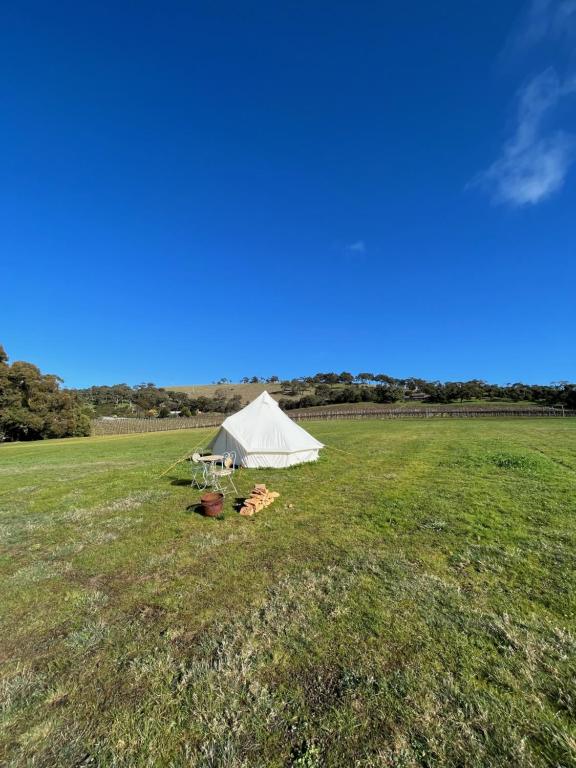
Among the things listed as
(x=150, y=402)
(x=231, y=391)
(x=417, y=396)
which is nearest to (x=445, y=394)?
(x=417, y=396)

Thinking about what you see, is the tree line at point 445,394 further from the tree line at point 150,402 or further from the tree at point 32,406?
the tree at point 32,406

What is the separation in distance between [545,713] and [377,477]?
9580mm

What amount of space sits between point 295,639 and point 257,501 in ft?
17.6

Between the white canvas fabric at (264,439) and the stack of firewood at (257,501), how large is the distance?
4538 millimetres

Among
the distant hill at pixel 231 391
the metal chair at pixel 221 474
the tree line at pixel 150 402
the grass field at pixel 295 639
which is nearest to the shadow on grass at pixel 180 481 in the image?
the metal chair at pixel 221 474

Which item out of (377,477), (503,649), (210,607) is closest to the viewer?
(503,649)

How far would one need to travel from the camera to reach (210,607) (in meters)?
4.77

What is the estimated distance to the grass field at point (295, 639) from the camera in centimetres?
283

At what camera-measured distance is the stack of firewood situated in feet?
29.3

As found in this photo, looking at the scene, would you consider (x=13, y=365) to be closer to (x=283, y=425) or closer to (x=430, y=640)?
(x=283, y=425)

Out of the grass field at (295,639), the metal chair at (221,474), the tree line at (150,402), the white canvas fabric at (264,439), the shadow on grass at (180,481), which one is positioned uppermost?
the tree line at (150,402)

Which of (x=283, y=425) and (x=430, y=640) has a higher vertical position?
(x=283, y=425)

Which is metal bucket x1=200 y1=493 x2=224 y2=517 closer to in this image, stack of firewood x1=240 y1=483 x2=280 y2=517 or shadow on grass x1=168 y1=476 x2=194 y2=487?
stack of firewood x1=240 y1=483 x2=280 y2=517

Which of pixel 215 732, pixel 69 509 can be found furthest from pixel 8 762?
pixel 69 509
